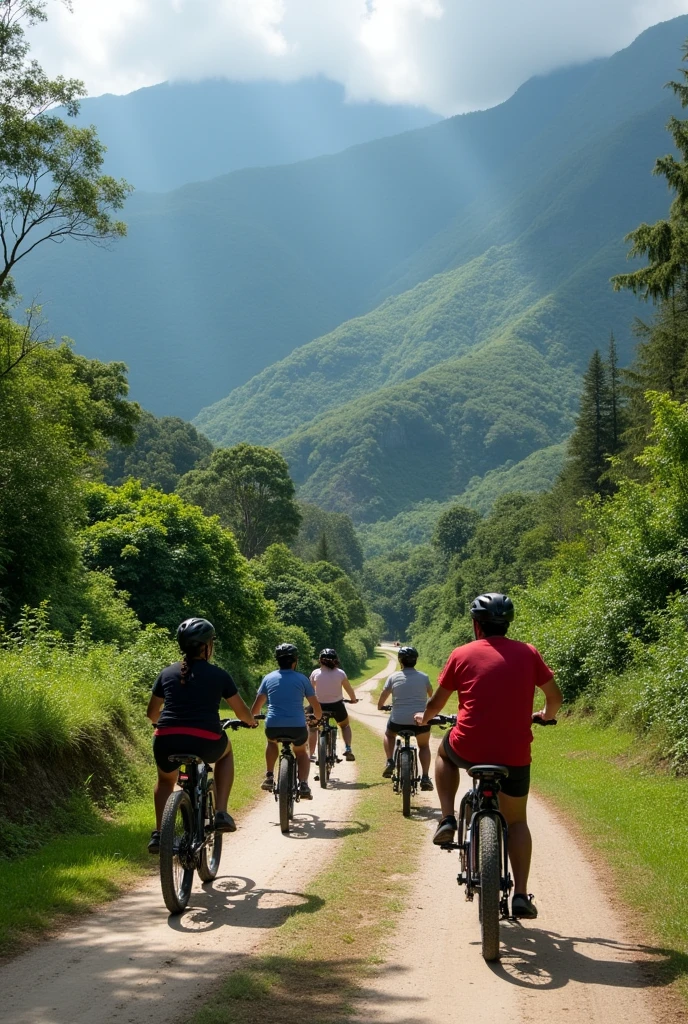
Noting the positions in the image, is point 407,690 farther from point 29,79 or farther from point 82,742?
point 29,79

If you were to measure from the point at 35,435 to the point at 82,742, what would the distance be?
13664 mm

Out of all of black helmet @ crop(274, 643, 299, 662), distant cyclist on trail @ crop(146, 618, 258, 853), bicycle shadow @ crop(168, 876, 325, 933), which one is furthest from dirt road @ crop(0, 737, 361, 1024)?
black helmet @ crop(274, 643, 299, 662)

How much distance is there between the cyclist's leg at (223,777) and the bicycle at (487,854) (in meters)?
2.22

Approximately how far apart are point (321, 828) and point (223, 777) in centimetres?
348

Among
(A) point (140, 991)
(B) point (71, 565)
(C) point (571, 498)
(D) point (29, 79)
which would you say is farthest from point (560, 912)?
(C) point (571, 498)

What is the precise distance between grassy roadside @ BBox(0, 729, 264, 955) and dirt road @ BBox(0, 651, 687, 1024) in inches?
9.2

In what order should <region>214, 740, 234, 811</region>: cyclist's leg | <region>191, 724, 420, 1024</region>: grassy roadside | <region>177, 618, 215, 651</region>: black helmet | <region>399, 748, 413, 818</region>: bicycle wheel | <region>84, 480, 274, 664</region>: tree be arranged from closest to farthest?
1. <region>191, 724, 420, 1024</region>: grassy roadside
2. <region>177, 618, 215, 651</region>: black helmet
3. <region>214, 740, 234, 811</region>: cyclist's leg
4. <region>399, 748, 413, 818</region>: bicycle wheel
5. <region>84, 480, 274, 664</region>: tree

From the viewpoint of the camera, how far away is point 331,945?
6371 mm

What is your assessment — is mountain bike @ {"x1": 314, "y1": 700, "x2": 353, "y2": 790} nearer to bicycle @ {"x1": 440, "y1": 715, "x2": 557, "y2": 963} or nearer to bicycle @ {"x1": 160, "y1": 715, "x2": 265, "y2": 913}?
bicycle @ {"x1": 160, "y1": 715, "x2": 265, "y2": 913}

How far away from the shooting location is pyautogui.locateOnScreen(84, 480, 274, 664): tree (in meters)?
31.1

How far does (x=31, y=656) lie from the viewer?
45.4 feet

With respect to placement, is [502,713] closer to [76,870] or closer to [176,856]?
[176,856]

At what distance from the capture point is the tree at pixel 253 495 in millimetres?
79438

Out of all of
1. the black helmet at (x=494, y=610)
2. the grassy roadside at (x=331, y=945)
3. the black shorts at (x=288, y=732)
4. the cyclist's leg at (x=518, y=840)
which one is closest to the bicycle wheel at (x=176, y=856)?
the grassy roadside at (x=331, y=945)
